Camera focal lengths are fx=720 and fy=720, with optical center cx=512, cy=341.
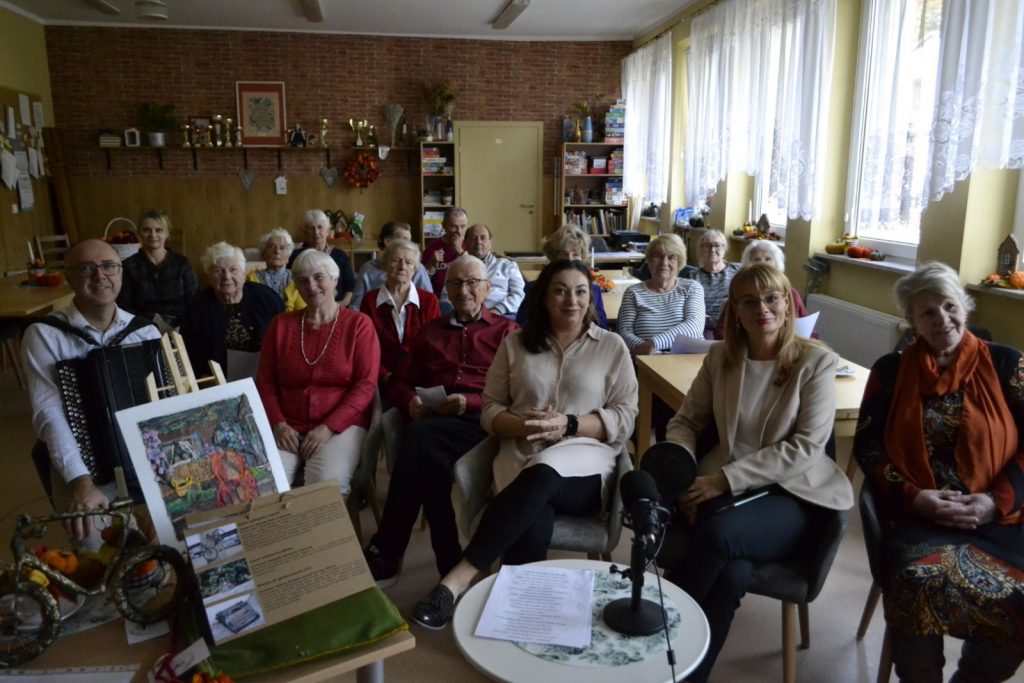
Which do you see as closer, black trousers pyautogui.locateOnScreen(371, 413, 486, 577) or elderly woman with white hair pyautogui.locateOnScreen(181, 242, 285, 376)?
black trousers pyautogui.locateOnScreen(371, 413, 486, 577)

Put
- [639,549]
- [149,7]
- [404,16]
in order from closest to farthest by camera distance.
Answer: [639,549], [149,7], [404,16]

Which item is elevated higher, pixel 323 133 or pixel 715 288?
pixel 323 133

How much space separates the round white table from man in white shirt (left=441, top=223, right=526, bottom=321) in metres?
2.69

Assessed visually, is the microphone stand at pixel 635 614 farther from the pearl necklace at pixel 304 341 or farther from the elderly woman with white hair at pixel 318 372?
the pearl necklace at pixel 304 341

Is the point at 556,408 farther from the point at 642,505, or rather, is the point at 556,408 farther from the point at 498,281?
the point at 498,281

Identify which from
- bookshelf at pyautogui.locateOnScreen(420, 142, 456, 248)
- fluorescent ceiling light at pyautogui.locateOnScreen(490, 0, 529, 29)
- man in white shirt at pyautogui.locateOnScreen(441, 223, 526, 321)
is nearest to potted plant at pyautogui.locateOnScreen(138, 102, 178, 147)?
bookshelf at pyautogui.locateOnScreen(420, 142, 456, 248)

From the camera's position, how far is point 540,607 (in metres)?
1.50

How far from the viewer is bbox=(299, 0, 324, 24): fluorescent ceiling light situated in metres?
6.45

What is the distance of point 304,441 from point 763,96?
4221mm

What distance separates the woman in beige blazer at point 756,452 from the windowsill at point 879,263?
2.32 m

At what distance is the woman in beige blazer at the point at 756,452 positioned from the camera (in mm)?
1853

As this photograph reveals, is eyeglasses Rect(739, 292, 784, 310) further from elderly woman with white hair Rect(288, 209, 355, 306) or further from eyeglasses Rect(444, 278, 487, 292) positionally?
elderly woman with white hair Rect(288, 209, 355, 306)

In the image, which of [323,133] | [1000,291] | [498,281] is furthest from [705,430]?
[323,133]

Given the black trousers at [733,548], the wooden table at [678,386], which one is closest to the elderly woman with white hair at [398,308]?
the wooden table at [678,386]
